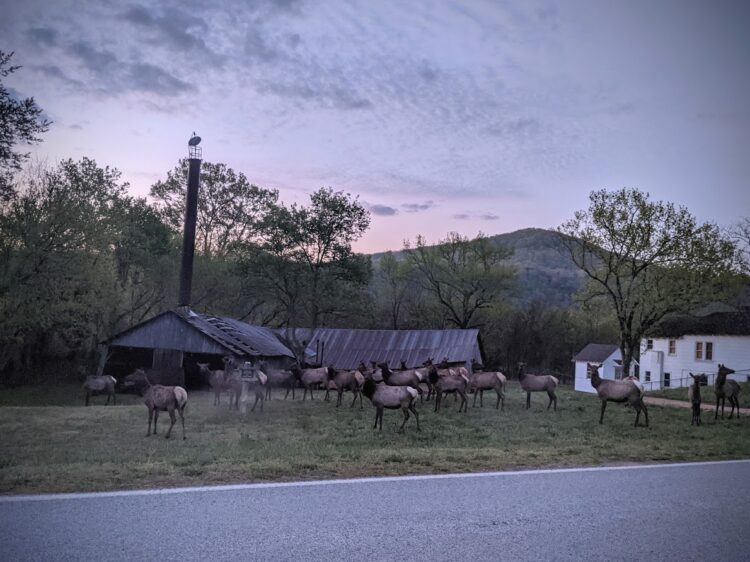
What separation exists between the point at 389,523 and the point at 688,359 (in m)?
51.7

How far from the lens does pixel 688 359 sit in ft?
164

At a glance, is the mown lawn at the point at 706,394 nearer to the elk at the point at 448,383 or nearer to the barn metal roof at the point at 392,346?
the barn metal roof at the point at 392,346

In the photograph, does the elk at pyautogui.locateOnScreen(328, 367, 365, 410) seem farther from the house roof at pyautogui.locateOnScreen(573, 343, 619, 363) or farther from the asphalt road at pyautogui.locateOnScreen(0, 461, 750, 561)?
the house roof at pyautogui.locateOnScreen(573, 343, 619, 363)

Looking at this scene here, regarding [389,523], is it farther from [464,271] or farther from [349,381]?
[464,271]

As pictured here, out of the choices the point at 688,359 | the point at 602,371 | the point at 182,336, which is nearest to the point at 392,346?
the point at 182,336

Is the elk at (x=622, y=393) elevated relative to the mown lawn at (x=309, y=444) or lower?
elevated

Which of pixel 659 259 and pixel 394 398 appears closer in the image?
pixel 394 398

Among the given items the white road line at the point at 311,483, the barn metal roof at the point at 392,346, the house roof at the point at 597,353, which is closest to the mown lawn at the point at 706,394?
the barn metal roof at the point at 392,346

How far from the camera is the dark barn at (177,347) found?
111ft

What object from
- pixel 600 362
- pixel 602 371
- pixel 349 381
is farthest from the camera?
pixel 602 371

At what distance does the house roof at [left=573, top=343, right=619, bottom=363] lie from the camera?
61522mm

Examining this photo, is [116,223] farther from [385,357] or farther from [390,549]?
[390,549]

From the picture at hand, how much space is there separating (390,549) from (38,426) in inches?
565

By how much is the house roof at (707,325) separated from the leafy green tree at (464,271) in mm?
18167
